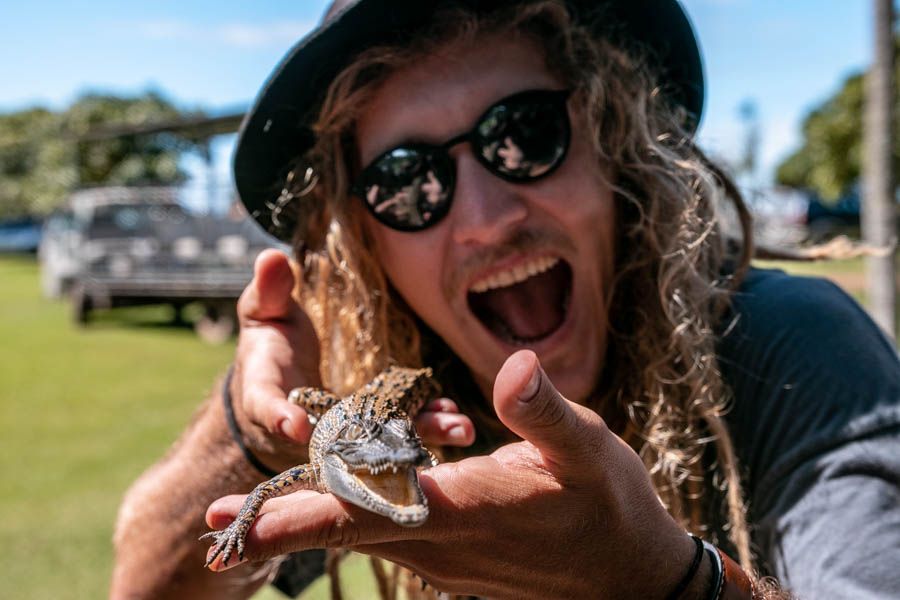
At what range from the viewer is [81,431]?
31.3ft

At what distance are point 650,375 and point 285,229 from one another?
1.60 m

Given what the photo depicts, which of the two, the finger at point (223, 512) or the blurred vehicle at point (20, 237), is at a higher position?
the finger at point (223, 512)

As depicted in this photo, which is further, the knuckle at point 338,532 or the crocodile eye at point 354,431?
the crocodile eye at point 354,431

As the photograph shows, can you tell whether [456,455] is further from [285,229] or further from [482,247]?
[285,229]

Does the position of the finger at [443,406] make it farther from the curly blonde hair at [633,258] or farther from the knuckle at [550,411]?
the knuckle at [550,411]

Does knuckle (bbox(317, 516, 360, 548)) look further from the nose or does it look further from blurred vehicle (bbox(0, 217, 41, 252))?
blurred vehicle (bbox(0, 217, 41, 252))

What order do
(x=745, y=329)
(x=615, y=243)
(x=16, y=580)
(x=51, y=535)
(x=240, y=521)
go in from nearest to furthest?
(x=240, y=521), (x=745, y=329), (x=615, y=243), (x=16, y=580), (x=51, y=535)

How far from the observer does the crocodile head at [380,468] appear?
5.11 ft

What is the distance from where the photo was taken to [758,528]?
227cm

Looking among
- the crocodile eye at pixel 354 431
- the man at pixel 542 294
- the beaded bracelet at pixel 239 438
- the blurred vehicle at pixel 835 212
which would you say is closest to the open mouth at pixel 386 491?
the crocodile eye at pixel 354 431

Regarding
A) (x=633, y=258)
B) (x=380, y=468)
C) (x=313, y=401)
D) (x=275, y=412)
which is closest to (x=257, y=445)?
(x=313, y=401)

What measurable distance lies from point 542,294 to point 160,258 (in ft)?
49.5

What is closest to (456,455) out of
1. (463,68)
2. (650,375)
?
(650,375)

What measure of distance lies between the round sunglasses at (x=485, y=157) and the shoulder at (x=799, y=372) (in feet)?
2.65
